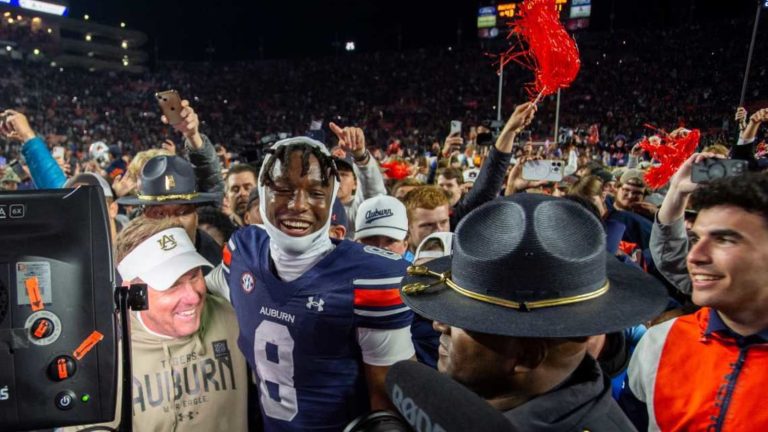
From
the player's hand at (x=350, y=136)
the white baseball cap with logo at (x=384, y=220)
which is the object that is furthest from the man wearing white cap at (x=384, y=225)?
the player's hand at (x=350, y=136)

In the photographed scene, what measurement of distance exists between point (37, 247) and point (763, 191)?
1989 mm

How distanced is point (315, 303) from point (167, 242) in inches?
23.7

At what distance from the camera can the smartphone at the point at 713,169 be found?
214cm

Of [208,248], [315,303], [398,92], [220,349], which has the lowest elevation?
[220,349]

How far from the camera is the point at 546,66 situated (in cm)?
392

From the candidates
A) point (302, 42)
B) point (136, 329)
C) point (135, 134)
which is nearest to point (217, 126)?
point (135, 134)

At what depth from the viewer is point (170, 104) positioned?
3217 mm

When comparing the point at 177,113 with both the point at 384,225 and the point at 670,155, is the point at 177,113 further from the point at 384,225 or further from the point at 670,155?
the point at 670,155

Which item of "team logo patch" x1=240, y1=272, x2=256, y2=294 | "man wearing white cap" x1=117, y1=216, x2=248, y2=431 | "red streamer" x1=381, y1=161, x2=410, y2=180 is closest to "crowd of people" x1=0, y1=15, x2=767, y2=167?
"red streamer" x1=381, y1=161, x2=410, y2=180

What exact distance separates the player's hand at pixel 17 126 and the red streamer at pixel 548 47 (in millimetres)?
3021

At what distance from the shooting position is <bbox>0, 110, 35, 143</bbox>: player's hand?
2.62m

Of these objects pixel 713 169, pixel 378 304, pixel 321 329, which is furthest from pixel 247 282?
pixel 713 169

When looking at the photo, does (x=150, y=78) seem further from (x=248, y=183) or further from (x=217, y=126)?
(x=248, y=183)

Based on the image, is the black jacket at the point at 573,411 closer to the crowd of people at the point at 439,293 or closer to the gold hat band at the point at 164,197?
the crowd of people at the point at 439,293
